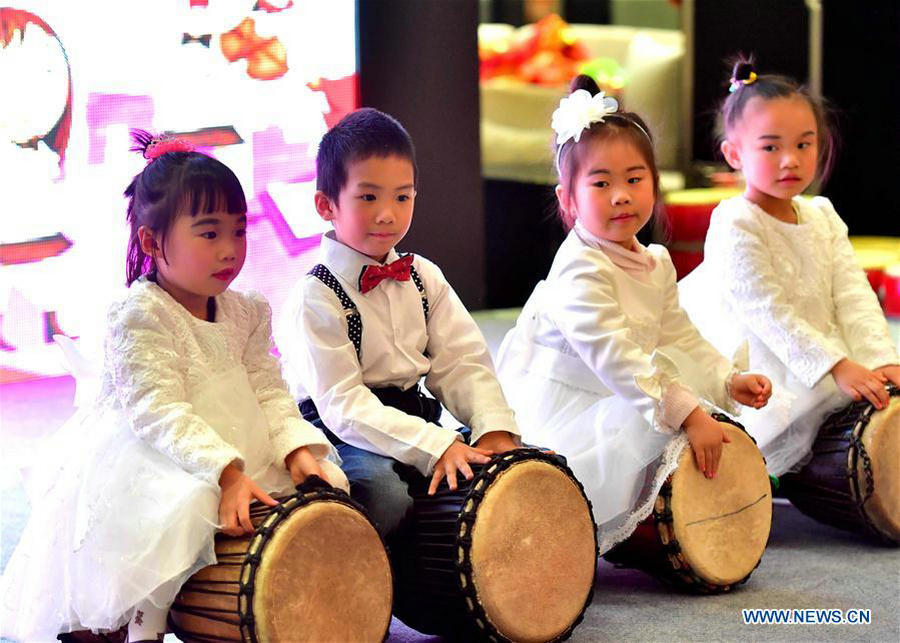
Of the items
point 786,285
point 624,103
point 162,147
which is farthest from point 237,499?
point 624,103

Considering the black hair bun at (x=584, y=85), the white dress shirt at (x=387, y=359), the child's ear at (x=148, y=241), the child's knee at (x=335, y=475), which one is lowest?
the child's knee at (x=335, y=475)

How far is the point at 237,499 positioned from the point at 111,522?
237 millimetres

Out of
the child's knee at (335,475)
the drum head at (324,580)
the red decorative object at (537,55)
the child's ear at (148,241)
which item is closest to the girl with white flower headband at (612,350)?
the child's knee at (335,475)

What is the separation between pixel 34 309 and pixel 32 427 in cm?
42

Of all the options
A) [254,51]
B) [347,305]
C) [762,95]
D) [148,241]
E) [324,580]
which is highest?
[254,51]

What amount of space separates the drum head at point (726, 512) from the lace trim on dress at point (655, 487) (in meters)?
0.02

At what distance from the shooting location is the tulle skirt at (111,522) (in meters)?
2.27

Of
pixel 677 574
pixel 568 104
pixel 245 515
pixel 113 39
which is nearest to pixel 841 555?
pixel 677 574

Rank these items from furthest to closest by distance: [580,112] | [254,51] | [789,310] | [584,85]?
1. [254,51]
2. [789,310]
3. [584,85]
4. [580,112]

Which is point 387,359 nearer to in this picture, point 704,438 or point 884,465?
point 704,438

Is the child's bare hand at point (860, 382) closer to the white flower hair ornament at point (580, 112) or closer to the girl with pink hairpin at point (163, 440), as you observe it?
the white flower hair ornament at point (580, 112)

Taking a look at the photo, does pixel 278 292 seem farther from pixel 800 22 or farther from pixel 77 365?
pixel 800 22

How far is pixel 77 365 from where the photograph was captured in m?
2.66

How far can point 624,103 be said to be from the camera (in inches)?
297
